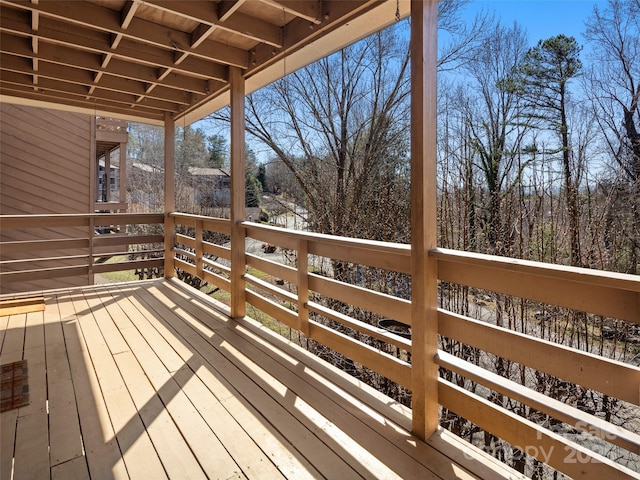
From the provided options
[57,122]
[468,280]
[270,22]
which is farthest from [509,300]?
[57,122]

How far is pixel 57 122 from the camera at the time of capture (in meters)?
6.07

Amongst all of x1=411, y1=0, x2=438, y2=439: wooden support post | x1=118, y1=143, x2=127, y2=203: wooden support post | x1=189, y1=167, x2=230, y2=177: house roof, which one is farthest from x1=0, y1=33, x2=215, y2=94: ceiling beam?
x1=189, y1=167, x2=230, y2=177: house roof

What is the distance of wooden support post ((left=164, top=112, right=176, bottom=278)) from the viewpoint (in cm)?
491

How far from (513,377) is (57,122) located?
7.38m

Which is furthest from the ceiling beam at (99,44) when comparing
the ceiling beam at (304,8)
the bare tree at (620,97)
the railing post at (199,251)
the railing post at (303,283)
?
the bare tree at (620,97)

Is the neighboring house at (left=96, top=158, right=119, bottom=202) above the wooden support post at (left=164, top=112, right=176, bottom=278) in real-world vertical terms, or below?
above

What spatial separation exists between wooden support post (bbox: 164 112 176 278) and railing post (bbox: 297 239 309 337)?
3087mm

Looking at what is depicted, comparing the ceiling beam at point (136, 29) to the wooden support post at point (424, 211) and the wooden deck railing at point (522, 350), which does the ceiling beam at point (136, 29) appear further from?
the wooden support post at point (424, 211)

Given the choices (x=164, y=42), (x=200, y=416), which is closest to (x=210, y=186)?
(x=164, y=42)

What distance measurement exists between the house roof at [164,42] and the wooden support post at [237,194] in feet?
0.56

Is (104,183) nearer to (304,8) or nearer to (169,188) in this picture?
(169,188)

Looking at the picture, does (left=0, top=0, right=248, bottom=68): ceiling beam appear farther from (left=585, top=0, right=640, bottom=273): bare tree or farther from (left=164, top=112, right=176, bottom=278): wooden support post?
(left=585, top=0, right=640, bottom=273): bare tree

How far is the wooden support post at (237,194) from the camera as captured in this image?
334 cm

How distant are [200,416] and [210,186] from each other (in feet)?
24.6
